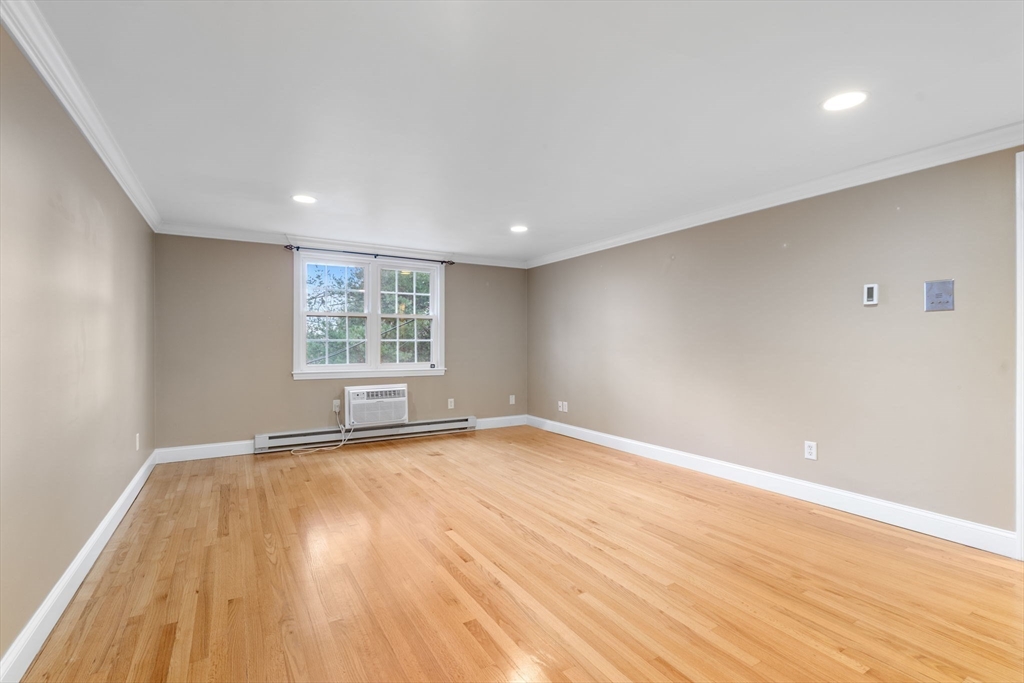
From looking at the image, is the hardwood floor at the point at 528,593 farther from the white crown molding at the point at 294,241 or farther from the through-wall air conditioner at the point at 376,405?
the white crown molding at the point at 294,241

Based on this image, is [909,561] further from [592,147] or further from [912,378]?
[592,147]

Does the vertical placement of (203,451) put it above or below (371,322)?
below

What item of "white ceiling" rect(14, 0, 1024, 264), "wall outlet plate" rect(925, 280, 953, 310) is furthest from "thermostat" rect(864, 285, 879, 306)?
"white ceiling" rect(14, 0, 1024, 264)

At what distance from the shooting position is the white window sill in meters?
→ 4.99

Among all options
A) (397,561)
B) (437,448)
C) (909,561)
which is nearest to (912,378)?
(909,561)

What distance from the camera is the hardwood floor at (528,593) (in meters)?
1.60

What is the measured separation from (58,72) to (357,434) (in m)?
4.04

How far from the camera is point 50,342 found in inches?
72.7

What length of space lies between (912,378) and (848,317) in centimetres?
51

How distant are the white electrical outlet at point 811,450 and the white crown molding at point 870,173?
1777mm

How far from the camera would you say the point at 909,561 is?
235 centimetres

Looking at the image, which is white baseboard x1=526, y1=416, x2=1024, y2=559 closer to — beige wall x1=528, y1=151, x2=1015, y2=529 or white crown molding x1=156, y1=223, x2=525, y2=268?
beige wall x1=528, y1=151, x2=1015, y2=529

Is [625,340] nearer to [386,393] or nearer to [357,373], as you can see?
[386,393]

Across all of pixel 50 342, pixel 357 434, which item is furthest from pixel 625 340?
pixel 50 342
